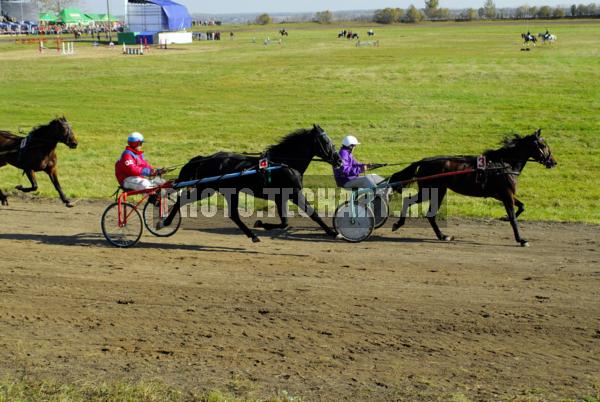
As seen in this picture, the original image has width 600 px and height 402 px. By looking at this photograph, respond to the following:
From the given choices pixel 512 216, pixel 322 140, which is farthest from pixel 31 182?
pixel 512 216

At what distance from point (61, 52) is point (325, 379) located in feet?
174

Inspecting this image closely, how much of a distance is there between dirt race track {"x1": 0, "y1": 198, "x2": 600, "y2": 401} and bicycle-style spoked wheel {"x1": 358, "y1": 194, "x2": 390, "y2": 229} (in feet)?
1.22

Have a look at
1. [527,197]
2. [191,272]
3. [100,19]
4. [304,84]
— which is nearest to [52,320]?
[191,272]

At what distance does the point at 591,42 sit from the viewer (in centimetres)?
5566

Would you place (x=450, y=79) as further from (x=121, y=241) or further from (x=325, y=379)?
(x=325, y=379)

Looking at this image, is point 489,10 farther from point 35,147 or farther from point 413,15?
point 35,147

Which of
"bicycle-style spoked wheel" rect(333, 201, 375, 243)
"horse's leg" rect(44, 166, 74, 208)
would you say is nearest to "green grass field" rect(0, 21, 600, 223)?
"horse's leg" rect(44, 166, 74, 208)

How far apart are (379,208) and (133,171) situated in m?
3.40

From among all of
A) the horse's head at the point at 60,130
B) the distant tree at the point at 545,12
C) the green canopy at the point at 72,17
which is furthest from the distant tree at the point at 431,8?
the horse's head at the point at 60,130

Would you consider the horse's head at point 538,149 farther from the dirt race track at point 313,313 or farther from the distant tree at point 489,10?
the distant tree at point 489,10

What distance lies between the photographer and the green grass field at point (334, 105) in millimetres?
16625

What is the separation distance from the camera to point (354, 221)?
10.6m

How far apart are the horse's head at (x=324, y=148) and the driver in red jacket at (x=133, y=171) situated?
210 cm

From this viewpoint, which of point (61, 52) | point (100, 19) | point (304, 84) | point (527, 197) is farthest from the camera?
point (100, 19)
